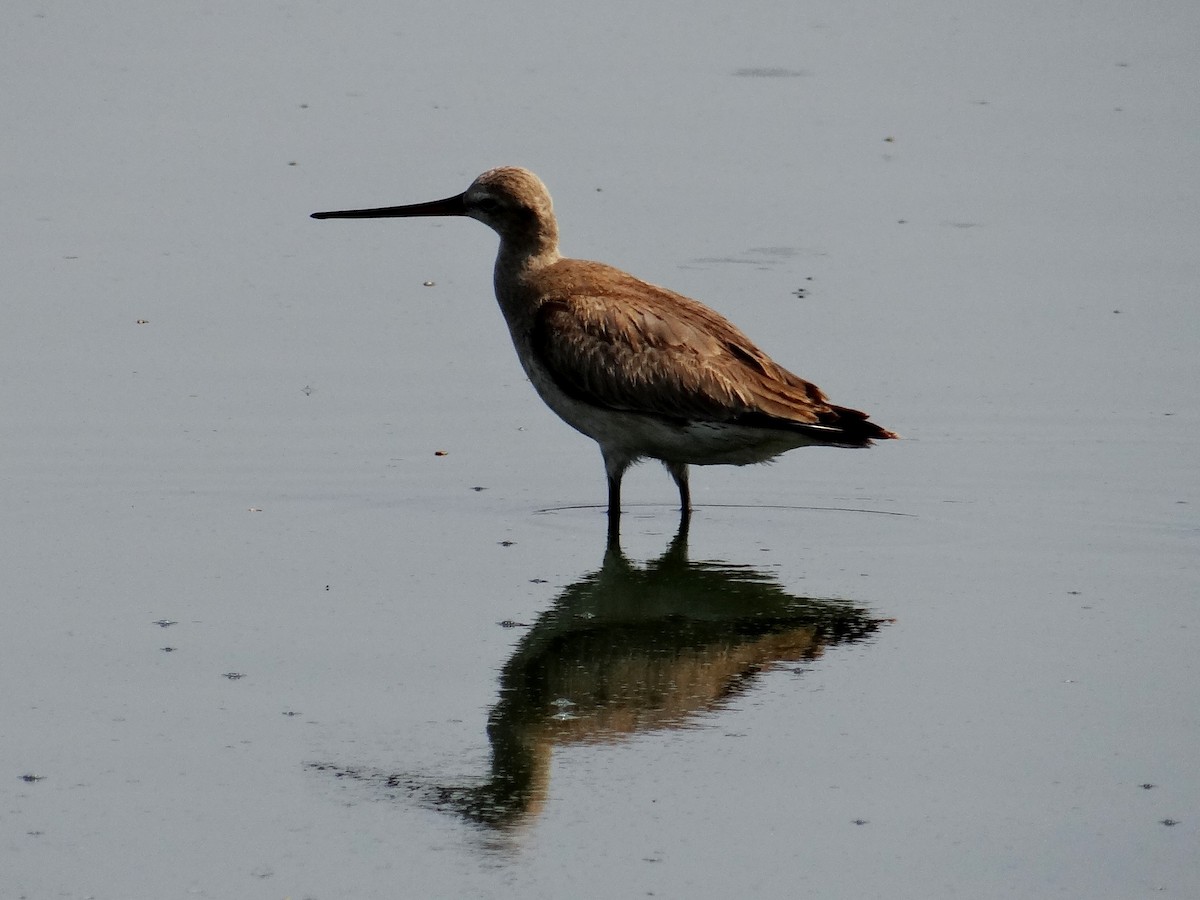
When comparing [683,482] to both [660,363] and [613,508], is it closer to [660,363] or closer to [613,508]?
[613,508]

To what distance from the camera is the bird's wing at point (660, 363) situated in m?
7.54

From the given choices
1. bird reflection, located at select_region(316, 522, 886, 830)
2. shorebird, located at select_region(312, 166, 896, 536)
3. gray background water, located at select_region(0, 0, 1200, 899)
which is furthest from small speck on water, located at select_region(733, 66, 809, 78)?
bird reflection, located at select_region(316, 522, 886, 830)

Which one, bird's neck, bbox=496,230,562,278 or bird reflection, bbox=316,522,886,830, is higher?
bird's neck, bbox=496,230,562,278

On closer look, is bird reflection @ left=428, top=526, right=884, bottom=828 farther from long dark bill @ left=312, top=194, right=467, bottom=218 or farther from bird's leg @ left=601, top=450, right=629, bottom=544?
long dark bill @ left=312, top=194, right=467, bottom=218

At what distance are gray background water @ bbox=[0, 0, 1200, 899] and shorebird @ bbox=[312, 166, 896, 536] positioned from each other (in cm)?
34

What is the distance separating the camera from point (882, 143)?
12.6 meters

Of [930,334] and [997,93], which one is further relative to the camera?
[997,93]

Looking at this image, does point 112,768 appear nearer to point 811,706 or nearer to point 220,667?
point 220,667

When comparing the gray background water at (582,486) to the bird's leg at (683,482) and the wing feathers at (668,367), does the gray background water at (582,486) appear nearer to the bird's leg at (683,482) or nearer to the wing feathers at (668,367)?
the bird's leg at (683,482)

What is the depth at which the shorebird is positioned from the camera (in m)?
A: 7.53

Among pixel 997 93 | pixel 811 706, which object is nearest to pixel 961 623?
pixel 811 706

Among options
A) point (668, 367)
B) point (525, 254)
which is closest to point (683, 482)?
point (668, 367)

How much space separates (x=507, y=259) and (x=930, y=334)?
8.49ft

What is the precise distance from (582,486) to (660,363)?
0.77m
